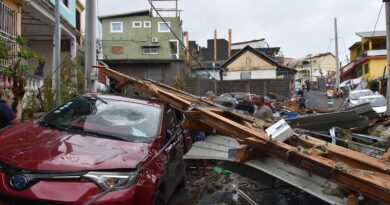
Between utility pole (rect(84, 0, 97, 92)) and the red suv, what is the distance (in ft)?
12.9

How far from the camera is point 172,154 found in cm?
593

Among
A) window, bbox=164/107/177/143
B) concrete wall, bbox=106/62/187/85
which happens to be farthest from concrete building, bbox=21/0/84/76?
concrete wall, bbox=106/62/187/85

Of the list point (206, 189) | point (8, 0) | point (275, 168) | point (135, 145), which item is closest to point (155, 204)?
point (135, 145)

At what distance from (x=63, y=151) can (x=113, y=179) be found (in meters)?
0.61

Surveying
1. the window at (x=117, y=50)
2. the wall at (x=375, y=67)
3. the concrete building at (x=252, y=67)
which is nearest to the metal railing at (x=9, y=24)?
the window at (x=117, y=50)

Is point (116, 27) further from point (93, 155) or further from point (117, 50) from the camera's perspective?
point (93, 155)

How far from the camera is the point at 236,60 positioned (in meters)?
46.7

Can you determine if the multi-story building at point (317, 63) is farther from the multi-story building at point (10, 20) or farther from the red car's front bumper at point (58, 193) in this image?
the red car's front bumper at point (58, 193)

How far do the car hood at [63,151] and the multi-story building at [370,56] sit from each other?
43.3 metres

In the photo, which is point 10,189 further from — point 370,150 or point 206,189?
point 370,150

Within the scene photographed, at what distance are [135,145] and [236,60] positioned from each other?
4241 cm

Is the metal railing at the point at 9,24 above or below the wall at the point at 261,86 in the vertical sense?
above

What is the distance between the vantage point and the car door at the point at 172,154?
5564 millimetres

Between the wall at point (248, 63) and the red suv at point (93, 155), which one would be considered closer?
the red suv at point (93, 155)
